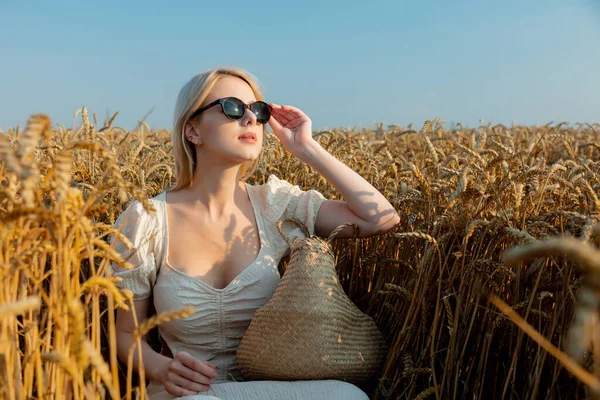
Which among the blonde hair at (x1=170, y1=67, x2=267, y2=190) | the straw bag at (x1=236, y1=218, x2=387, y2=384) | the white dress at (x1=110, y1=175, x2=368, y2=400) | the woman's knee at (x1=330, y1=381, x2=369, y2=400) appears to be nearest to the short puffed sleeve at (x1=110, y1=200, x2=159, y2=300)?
the white dress at (x1=110, y1=175, x2=368, y2=400)

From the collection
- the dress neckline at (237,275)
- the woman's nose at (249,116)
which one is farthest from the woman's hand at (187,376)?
the woman's nose at (249,116)

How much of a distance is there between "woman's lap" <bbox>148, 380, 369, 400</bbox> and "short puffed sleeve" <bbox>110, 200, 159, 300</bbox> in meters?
0.37

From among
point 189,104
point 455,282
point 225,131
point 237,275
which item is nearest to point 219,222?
point 237,275

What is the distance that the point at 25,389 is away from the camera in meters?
1.20

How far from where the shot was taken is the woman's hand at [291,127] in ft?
7.66

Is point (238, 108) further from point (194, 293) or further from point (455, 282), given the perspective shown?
point (455, 282)

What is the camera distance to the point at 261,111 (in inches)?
87.7

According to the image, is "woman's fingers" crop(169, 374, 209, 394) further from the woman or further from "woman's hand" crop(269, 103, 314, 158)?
"woman's hand" crop(269, 103, 314, 158)

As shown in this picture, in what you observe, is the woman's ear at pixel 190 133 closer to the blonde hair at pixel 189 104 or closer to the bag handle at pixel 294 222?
the blonde hair at pixel 189 104

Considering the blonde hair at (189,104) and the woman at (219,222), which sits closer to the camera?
the woman at (219,222)

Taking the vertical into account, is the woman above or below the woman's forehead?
below

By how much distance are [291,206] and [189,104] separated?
0.50m

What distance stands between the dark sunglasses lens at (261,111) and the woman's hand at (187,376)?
0.80 m

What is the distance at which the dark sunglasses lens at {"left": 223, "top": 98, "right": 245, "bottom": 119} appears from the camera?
216 cm
